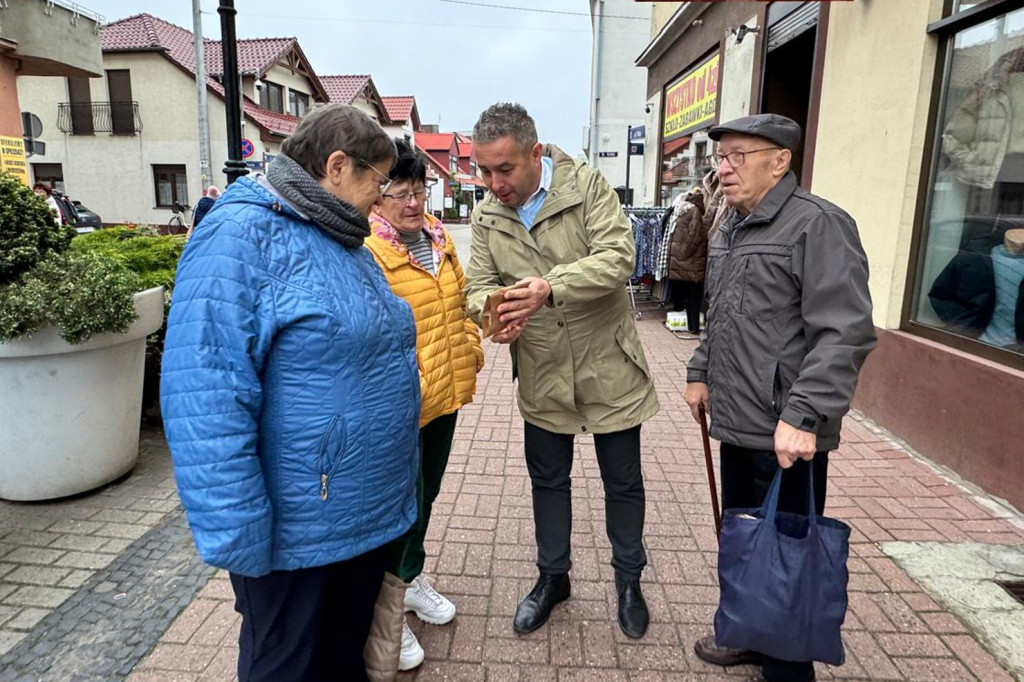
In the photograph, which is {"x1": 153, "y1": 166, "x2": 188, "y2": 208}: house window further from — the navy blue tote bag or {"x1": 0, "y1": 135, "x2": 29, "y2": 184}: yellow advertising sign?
the navy blue tote bag

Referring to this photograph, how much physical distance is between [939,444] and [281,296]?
4.36 m

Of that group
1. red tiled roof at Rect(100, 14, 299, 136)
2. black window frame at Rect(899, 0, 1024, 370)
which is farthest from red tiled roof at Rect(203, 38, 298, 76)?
black window frame at Rect(899, 0, 1024, 370)

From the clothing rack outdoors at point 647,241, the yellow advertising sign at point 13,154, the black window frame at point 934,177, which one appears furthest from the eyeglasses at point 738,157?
the yellow advertising sign at point 13,154

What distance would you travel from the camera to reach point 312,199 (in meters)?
1.59

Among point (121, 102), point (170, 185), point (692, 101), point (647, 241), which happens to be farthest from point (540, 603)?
point (121, 102)

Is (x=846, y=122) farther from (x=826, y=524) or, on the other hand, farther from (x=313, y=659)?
(x=313, y=659)

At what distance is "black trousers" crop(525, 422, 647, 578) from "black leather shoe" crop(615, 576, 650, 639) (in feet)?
0.15

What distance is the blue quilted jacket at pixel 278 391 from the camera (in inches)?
56.6

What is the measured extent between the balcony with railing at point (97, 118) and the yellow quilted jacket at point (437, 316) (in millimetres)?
28539

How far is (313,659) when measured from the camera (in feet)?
5.78

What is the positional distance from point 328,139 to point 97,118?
3027 cm

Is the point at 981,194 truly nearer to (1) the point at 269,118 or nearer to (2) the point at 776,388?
(2) the point at 776,388

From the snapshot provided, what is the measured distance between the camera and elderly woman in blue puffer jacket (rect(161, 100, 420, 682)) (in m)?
1.44

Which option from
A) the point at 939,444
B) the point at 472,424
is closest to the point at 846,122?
the point at 939,444
